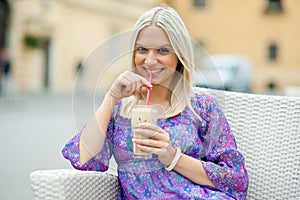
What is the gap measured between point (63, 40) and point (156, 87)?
26117 mm

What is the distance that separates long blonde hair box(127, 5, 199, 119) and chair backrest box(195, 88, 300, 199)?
0.17 m

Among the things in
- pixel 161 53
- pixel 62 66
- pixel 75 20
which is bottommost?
pixel 161 53

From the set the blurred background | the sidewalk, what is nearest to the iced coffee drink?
the sidewalk

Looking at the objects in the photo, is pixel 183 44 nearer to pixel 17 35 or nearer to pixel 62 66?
pixel 17 35

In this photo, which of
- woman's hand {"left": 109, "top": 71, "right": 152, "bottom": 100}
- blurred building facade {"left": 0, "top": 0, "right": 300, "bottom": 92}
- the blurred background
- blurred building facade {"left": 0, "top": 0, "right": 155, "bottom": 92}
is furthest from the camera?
blurred building facade {"left": 0, "top": 0, "right": 300, "bottom": 92}

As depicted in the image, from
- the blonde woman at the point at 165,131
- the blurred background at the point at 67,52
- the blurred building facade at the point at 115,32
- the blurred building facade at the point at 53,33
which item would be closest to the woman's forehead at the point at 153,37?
the blonde woman at the point at 165,131

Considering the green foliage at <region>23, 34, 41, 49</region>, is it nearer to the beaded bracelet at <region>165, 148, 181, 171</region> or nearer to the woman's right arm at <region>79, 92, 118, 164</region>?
the woman's right arm at <region>79, 92, 118, 164</region>

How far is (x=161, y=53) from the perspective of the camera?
6.83 feet

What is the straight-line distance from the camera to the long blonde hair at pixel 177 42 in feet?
6.77

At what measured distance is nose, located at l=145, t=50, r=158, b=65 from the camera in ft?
6.73

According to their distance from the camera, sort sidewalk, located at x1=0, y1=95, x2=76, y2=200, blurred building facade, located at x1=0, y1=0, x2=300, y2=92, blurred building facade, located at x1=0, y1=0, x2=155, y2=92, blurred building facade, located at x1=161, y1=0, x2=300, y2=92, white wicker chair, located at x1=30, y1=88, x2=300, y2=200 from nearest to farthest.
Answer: white wicker chair, located at x1=30, y1=88, x2=300, y2=200
sidewalk, located at x1=0, y1=95, x2=76, y2=200
blurred building facade, located at x1=0, y1=0, x2=155, y2=92
blurred building facade, located at x1=0, y1=0, x2=300, y2=92
blurred building facade, located at x1=161, y1=0, x2=300, y2=92

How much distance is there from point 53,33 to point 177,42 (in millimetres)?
25658

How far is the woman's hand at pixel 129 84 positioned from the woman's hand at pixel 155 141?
169mm

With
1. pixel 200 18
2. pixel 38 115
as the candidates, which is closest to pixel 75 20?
pixel 200 18
